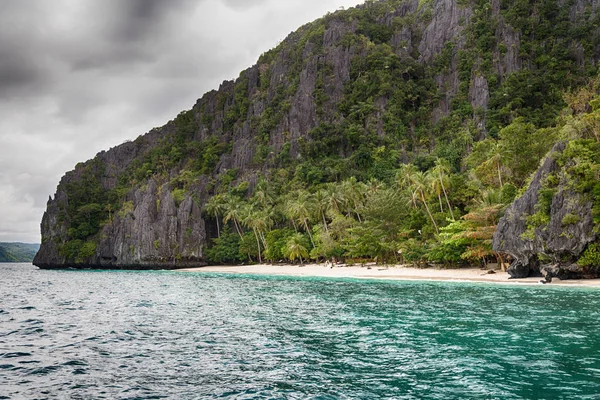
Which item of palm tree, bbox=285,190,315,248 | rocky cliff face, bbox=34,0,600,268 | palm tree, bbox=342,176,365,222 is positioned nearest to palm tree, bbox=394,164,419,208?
palm tree, bbox=342,176,365,222

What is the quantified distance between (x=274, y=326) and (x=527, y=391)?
1138 centimetres

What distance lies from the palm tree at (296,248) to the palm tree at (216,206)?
102 feet

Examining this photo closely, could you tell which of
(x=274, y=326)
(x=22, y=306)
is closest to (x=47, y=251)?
(x=22, y=306)

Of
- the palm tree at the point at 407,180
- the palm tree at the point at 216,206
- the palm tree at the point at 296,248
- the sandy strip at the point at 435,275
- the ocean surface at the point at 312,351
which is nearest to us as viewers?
the ocean surface at the point at 312,351

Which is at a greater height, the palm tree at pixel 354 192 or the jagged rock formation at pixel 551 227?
the palm tree at pixel 354 192

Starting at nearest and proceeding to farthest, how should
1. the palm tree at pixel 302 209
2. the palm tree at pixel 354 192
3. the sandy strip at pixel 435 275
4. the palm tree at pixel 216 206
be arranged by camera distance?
the sandy strip at pixel 435 275
the palm tree at pixel 354 192
the palm tree at pixel 302 209
the palm tree at pixel 216 206

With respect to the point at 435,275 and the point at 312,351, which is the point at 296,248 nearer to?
the point at 435,275

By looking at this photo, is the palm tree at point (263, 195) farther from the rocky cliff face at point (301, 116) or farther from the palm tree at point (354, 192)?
the palm tree at point (354, 192)

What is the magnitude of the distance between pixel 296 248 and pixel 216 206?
1376 inches

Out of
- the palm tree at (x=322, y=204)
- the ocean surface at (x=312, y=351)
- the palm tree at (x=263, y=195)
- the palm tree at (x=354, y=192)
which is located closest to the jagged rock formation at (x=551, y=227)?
the ocean surface at (x=312, y=351)

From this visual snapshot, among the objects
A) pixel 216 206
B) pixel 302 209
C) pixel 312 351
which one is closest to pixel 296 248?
pixel 302 209

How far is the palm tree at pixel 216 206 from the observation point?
106000 millimetres

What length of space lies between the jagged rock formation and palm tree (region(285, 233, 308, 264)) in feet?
137

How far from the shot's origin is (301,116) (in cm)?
12419
